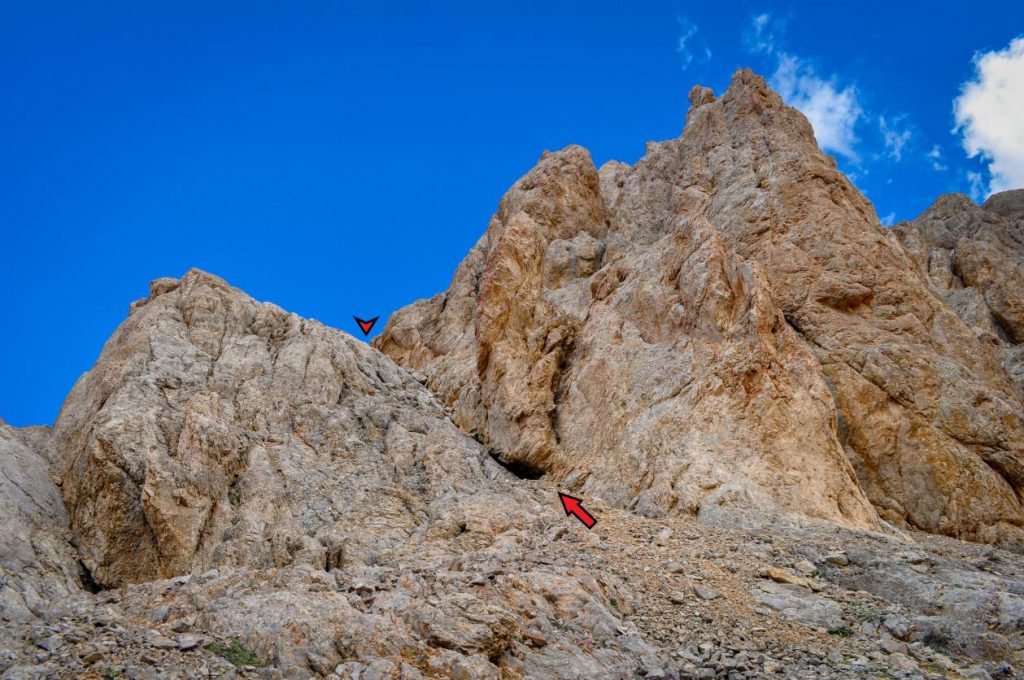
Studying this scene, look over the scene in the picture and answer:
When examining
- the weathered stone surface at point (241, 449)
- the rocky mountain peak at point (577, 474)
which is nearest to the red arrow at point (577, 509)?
the rocky mountain peak at point (577, 474)

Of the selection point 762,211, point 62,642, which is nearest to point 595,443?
point 762,211

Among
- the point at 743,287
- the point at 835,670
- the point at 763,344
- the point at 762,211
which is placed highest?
the point at 762,211

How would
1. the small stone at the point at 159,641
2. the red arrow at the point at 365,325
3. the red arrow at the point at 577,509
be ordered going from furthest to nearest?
the red arrow at the point at 365,325, the red arrow at the point at 577,509, the small stone at the point at 159,641

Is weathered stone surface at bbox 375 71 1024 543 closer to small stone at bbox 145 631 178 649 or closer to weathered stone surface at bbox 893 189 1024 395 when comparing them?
weathered stone surface at bbox 893 189 1024 395

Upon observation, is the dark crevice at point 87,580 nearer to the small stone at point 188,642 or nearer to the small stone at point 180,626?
the small stone at point 180,626

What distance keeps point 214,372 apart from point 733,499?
19549mm

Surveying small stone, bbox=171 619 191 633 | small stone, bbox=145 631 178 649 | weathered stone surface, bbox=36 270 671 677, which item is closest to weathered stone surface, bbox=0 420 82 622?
weathered stone surface, bbox=36 270 671 677

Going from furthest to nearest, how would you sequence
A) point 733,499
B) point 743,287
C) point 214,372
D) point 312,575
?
point 214,372 < point 743,287 < point 733,499 < point 312,575

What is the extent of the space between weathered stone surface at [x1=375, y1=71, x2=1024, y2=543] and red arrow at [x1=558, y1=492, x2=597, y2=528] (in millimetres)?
1677

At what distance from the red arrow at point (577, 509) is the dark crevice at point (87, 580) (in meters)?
13.9

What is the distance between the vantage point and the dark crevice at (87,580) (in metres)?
19.9

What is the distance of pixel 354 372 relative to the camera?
96.1ft

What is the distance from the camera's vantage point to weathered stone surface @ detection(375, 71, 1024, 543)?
2225 centimetres

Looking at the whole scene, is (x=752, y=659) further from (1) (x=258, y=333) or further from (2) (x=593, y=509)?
(1) (x=258, y=333)
